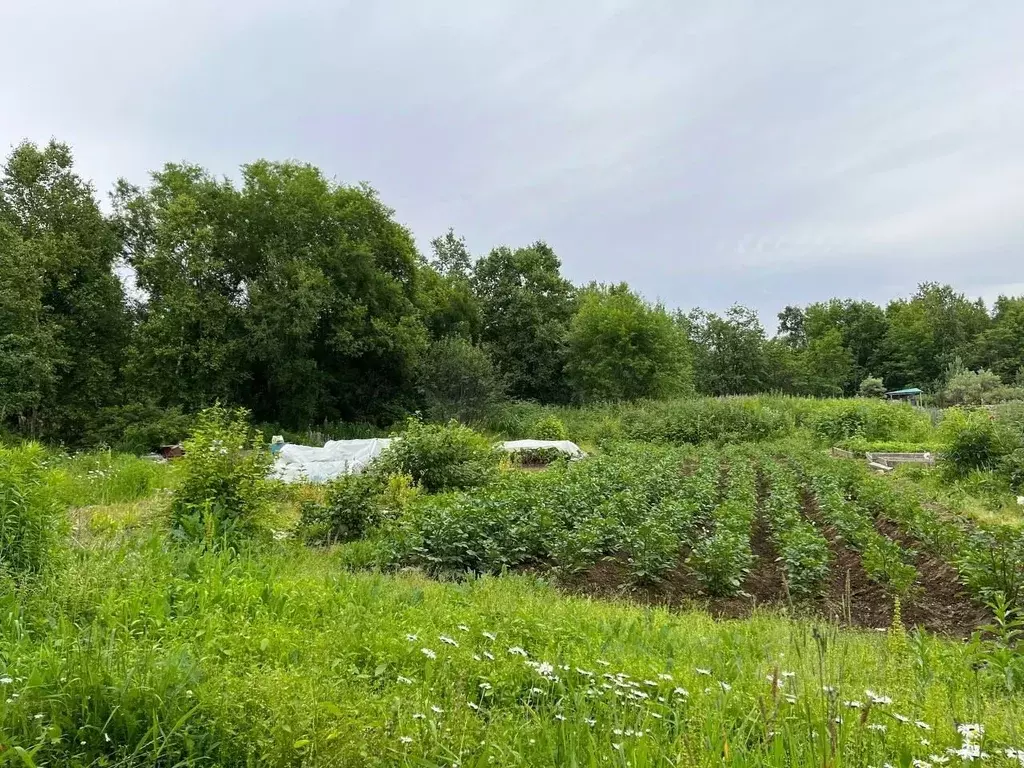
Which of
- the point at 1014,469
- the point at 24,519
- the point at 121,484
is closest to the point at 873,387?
the point at 1014,469

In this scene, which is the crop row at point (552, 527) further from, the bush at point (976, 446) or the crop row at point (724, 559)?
the bush at point (976, 446)

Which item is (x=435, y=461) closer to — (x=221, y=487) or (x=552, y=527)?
(x=552, y=527)

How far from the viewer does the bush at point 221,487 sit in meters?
6.09

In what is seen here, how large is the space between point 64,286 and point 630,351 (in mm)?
25265

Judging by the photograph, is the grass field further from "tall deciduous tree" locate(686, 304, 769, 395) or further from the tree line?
"tall deciduous tree" locate(686, 304, 769, 395)

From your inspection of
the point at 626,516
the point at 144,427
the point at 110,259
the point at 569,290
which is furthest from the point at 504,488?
the point at 569,290

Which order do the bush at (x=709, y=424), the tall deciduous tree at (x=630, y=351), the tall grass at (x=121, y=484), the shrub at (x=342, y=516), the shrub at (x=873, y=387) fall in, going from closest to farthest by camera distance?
1. the shrub at (x=342, y=516)
2. the tall grass at (x=121, y=484)
3. the bush at (x=709, y=424)
4. the tall deciduous tree at (x=630, y=351)
5. the shrub at (x=873, y=387)

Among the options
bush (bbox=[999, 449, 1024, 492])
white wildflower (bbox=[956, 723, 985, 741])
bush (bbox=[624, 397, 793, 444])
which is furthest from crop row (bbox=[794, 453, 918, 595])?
bush (bbox=[624, 397, 793, 444])

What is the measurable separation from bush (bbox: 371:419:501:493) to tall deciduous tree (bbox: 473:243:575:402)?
25774mm

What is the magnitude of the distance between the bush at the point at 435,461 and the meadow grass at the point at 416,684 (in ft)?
22.7

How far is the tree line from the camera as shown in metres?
22.7

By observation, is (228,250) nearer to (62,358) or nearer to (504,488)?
(62,358)

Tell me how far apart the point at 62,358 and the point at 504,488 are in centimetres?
2015

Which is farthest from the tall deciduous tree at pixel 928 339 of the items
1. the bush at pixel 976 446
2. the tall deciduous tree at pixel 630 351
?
the bush at pixel 976 446
